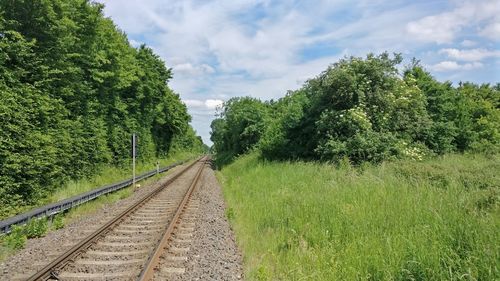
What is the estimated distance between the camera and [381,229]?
24.5 ft

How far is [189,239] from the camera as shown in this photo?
33.5ft

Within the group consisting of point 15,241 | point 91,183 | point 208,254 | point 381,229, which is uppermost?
point 91,183

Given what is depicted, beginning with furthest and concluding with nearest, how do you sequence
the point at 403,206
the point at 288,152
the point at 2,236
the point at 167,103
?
the point at 167,103
the point at 288,152
the point at 2,236
the point at 403,206

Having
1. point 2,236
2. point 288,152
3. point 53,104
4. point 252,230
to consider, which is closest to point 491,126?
point 288,152

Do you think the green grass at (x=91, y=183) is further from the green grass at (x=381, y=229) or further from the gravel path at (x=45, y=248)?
the green grass at (x=381, y=229)

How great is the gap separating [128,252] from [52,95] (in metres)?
12.4

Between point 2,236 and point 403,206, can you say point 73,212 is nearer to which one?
point 2,236

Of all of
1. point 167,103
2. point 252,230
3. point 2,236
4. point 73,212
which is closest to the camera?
point 2,236

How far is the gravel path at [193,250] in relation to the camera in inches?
295

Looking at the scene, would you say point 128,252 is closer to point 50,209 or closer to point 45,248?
point 45,248

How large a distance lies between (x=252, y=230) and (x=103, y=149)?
1820cm

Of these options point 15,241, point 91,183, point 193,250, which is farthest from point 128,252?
point 91,183

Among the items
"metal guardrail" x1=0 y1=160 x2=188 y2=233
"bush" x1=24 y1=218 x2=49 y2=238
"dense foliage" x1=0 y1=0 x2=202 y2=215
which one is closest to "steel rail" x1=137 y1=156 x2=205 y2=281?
"bush" x1=24 y1=218 x2=49 y2=238

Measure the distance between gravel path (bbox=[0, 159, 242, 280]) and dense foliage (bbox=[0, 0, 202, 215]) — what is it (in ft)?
11.4
